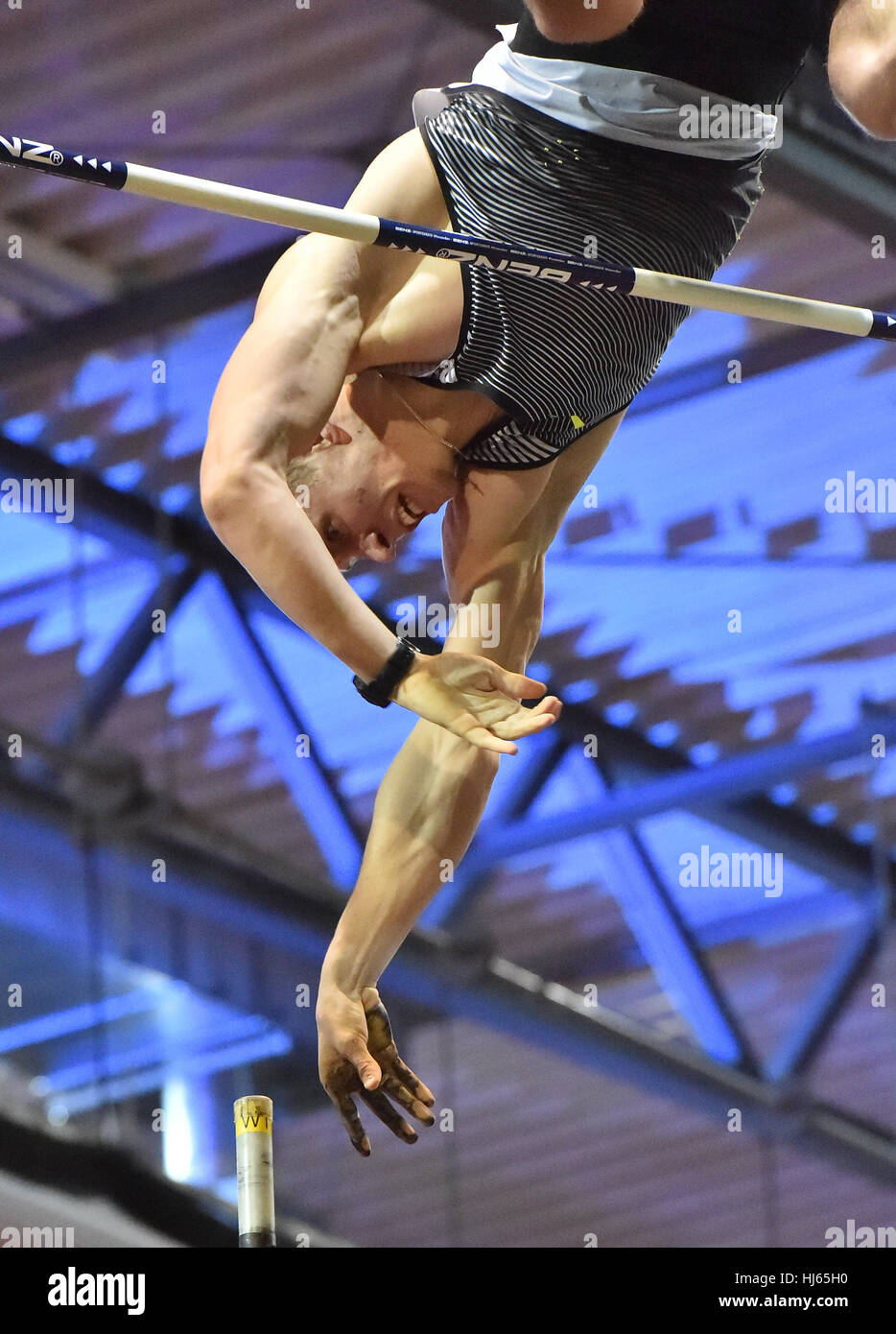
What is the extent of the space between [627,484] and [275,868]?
2.04 metres

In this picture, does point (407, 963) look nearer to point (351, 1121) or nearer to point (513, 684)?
point (351, 1121)

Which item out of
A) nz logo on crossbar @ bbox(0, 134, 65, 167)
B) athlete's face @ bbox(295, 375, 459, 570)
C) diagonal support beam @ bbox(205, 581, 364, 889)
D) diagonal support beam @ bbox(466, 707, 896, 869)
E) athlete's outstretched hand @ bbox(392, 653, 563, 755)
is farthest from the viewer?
diagonal support beam @ bbox(466, 707, 896, 869)

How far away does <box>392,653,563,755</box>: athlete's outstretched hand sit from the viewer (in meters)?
2.99

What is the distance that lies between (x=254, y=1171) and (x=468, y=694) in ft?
2.39

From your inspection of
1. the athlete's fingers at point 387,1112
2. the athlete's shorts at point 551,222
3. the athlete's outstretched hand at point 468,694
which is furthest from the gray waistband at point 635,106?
the athlete's fingers at point 387,1112

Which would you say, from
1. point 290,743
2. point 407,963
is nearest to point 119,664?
point 290,743

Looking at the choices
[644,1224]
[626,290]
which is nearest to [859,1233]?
[644,1224]

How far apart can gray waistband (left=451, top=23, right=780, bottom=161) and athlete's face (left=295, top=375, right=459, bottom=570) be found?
504 millimetres

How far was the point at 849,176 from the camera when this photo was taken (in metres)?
6.70

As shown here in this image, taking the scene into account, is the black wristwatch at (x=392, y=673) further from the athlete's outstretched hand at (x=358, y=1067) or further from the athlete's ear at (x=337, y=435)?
the athlete's outstretched hand at (x=358, y=1067)

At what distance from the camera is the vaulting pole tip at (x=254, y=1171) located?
3080 millimetres

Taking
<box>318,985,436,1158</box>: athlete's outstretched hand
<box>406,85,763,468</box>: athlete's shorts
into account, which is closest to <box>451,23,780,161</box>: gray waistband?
<box>406,85,763,468</box>: athlete's shorts

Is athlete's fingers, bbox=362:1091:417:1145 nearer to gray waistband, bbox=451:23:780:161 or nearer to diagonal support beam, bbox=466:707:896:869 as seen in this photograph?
gray waistband, bbox=451:23:780:161

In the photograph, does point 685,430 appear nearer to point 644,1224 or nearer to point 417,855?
point 644,1224
